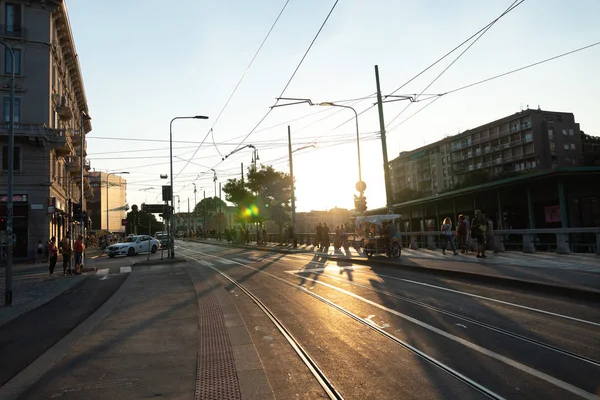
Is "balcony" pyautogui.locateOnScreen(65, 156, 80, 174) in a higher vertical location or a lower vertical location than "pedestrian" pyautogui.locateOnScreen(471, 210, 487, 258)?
higher

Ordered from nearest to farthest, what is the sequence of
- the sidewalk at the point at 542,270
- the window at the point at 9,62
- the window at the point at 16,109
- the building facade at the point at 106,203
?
1. the sidewalk at the point at 542,270
2. the window at the point at 9,62
3. the window at the point at 16,109
4. the building facade at the point at 106,203

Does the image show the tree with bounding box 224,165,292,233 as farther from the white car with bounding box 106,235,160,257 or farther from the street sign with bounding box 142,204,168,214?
the street sign with bounding box 142,204,168,214

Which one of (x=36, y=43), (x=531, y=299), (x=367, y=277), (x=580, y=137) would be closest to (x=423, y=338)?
(x=531, y=299)

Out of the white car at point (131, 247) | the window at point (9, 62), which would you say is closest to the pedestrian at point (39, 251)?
the white car at point (131, 247)

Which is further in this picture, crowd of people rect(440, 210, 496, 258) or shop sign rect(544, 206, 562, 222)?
shop sign rect(544, 206, 562, 222)

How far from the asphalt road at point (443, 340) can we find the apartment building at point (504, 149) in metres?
67.1

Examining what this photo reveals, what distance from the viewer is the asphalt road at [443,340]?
4.25 meters

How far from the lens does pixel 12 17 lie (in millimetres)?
29547

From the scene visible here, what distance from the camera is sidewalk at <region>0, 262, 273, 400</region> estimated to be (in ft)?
14.3

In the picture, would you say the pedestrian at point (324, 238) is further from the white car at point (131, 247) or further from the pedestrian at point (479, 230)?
the pedestrian at point (479, 230)

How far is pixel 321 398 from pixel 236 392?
83 centimetres

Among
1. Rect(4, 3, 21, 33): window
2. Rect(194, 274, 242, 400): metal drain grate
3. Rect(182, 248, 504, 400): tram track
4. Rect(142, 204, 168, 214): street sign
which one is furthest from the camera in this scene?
Rect(4, 3, 21, 33): window

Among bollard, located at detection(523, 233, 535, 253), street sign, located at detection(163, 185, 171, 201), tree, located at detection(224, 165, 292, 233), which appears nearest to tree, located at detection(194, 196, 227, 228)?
tree, located at detection(224, 165, 292, 233)

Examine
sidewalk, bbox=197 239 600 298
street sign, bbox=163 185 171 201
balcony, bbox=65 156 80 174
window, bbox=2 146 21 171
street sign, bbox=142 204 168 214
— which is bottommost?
sidewalk, bbox=197 239 600 298
